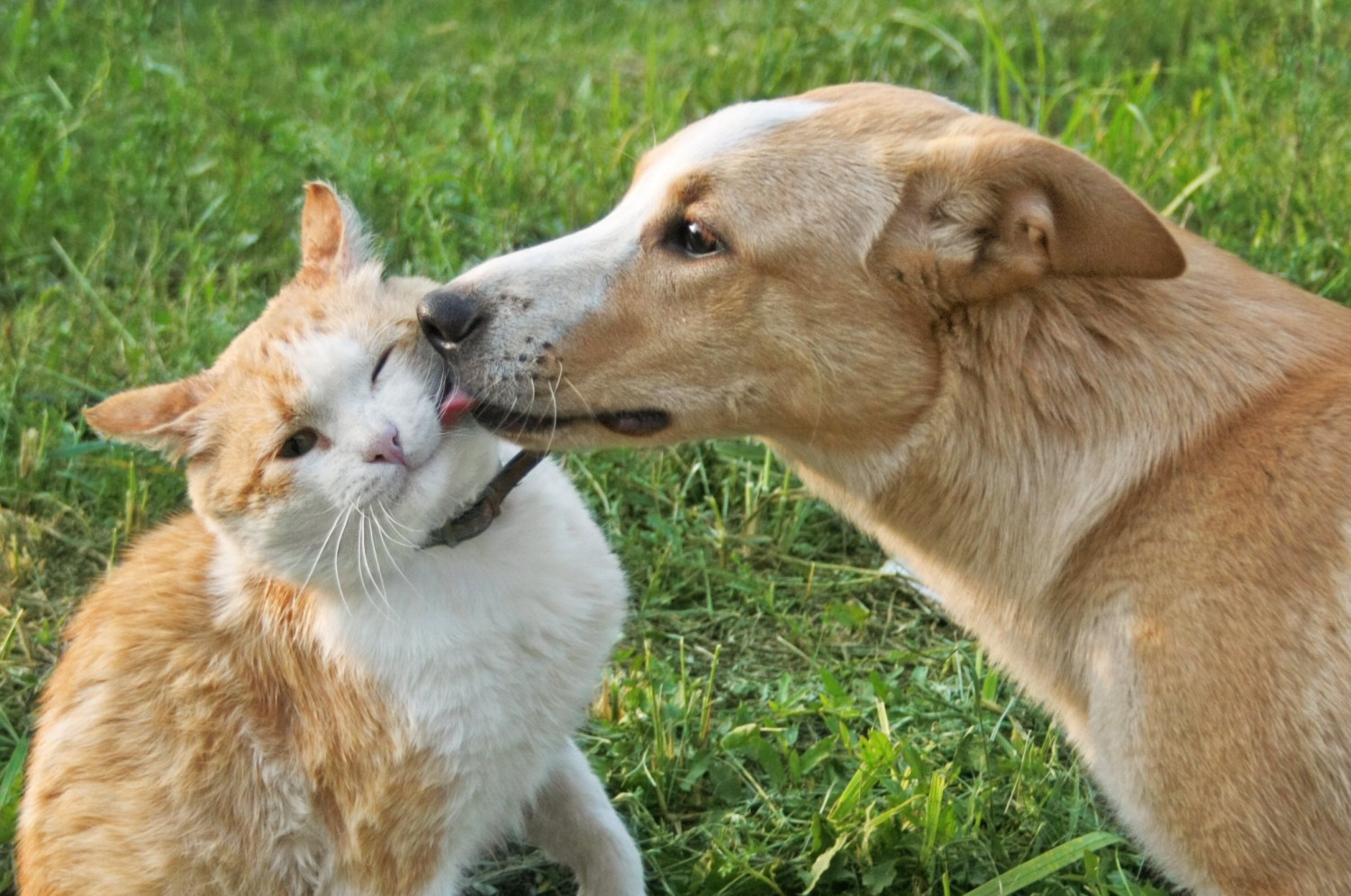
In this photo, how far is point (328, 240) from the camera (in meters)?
3.18

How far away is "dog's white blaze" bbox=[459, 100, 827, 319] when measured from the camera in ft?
9.50

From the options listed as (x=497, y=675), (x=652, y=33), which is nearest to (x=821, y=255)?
(x=497, y=675)

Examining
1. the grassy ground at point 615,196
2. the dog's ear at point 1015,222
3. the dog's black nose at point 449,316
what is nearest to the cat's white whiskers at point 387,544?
the dog's black nose at point 449,316

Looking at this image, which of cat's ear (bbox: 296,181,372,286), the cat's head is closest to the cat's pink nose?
the cat's head

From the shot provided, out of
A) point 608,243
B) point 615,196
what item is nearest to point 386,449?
point 608,243

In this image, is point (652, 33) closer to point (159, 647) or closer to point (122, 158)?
point (122, 158)

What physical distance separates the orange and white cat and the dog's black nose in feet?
0.22

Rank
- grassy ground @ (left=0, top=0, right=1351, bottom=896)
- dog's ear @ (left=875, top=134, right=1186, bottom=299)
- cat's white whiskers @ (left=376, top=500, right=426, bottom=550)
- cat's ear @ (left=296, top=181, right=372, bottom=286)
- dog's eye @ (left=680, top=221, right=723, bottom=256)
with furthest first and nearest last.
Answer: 1. grassy ground @ (left=0, top=0, right=1351, bottom=896)
2. cat's ear @ (left=296, top=181, right=372, bottom=286)
3. dog's eye @ (left=680, top=221, right=723, bottom=256)
4. cat's white whiskers @ (left=376, top=500, right=426, bottom=550)
5. dog's ear @ (left=875, top=134, right=1186, bottom=299)

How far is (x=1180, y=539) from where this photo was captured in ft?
8.85

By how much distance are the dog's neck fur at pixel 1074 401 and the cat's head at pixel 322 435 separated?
925mm

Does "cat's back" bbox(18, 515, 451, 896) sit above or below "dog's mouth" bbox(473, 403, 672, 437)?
below

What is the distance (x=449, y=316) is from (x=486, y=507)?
41 cm

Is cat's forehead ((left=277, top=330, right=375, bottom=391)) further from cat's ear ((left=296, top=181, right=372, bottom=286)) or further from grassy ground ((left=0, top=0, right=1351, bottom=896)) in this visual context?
grassy ground ((left=0, top=0, right=1351, bottom=896))

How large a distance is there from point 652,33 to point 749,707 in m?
4.16
